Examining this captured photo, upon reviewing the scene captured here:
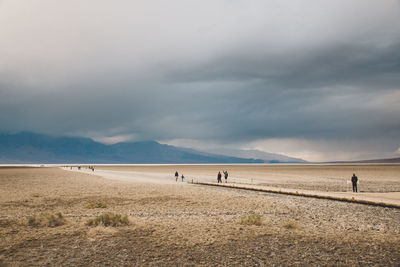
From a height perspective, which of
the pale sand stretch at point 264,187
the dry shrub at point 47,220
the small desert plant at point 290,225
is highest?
the pale sand stretch at point 264,187

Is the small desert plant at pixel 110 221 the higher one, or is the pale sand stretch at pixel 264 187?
the pale sand stretch at pixel 264 187

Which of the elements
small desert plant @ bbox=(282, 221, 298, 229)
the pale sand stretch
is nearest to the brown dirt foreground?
small desert plant @ bbox=(282, 221, 298, 229)

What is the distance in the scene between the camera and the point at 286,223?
13.9 metres

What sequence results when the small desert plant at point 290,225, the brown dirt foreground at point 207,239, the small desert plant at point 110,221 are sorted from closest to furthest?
the brown dirt foreground at point 207,239, the small desert plant at point 290,225, the small desert plant at point 110,221

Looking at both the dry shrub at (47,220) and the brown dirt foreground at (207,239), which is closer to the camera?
the brown dirt foreground at (207,239)

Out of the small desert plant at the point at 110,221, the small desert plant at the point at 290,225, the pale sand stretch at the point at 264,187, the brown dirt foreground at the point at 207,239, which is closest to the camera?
the brown dirt foreground at the point at 207,239

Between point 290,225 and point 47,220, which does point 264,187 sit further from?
point 47,220

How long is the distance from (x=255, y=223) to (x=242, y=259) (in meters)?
5.16

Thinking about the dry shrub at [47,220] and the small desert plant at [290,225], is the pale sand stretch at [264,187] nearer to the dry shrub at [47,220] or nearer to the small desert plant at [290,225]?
the small desert plant at [290,225]

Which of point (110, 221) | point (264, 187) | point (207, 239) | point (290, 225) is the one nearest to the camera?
point (207, 239)

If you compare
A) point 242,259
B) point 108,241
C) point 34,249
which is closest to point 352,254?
point 242,259

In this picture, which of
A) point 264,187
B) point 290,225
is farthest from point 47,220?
point 264,187

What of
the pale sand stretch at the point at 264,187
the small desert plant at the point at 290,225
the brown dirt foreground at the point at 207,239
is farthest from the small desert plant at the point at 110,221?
the pale sand stretch at the point at 264,187

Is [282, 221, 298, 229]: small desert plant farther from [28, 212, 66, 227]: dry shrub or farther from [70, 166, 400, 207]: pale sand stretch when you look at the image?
[28, 212, 66, 227]: dry shrub
